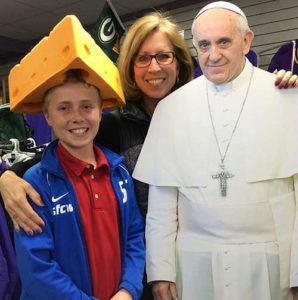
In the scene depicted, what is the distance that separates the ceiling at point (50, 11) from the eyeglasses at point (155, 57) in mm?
3740

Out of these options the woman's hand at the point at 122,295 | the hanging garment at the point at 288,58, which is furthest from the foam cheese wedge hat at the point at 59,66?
the hanging garment at the point at 288,58

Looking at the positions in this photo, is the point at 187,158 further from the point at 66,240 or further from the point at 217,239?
A: the point at 66,240

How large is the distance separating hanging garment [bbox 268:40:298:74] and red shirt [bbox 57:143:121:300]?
2934 millimetres

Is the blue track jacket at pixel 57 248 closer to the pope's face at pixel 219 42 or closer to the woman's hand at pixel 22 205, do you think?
the woman's hand at pixel 22 205

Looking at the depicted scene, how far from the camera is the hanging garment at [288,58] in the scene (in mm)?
3777

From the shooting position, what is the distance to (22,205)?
1292 millimetres

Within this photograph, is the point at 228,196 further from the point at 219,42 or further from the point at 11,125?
the point at 11,125

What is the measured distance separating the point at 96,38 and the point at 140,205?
1458mm

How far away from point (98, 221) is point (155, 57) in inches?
30.2

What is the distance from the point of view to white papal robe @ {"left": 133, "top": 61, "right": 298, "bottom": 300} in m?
1.39

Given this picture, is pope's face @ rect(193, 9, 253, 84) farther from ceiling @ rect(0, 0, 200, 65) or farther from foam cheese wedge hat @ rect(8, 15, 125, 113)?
ceiling @ rect(0, 0, 200, 65)

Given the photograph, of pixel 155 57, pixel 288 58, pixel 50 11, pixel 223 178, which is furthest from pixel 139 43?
pixel 50 11

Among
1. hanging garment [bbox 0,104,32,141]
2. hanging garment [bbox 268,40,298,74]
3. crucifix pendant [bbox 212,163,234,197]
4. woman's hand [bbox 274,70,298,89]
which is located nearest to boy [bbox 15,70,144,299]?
crucifix pendant [bbox 212,163,234,197]

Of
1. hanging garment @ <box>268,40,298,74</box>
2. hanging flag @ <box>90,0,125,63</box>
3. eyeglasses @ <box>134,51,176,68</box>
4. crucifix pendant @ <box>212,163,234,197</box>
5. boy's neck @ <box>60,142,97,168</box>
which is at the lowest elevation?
crucifix pendant @ <box>212,163,234,197</box>
